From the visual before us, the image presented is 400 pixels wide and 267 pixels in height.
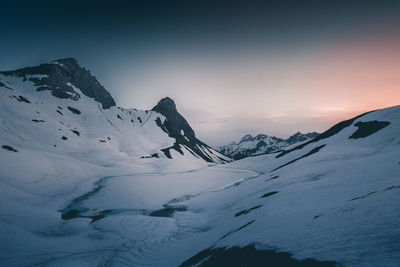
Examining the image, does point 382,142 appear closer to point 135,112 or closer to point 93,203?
point 93,203

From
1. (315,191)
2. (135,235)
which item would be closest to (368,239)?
(315,191)

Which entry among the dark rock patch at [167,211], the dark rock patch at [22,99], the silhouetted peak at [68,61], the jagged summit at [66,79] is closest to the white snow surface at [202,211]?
the dark rock patch at [167,211]

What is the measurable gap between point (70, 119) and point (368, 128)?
398 ft

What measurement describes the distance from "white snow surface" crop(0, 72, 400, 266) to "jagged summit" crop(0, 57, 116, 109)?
66753mm

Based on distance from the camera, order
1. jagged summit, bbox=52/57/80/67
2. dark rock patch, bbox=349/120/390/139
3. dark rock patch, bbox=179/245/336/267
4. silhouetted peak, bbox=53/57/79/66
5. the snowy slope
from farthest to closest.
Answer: silhouetted peak, bbox=53/57/79/66 → jagged summit, bbox=52/57/80/67 → dark rock patch, bbox=349/120/390/139 → the snowy slope → dark rock patch, bbox=179/245/336/267

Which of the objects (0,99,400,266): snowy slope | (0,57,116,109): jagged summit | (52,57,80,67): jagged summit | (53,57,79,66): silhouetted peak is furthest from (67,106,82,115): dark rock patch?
(0,99,400,266): snowy slope

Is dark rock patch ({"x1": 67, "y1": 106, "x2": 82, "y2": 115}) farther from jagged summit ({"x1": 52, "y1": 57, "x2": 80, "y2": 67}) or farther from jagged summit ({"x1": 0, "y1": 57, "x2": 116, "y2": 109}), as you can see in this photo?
jagged summit ({"x1": 52, "y1": 57, "x2": 80, "y2": 67})

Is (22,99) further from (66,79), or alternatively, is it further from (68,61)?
(68,61)

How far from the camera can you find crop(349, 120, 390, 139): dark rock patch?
34.9 metres

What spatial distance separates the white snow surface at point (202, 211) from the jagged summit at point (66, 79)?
66.8 m

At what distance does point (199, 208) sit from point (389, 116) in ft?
150

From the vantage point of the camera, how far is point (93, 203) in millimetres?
29016

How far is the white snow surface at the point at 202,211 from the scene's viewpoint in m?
5.89

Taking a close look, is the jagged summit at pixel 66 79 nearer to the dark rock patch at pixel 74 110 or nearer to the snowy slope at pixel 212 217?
the dark rock patch at pixel 74 110
